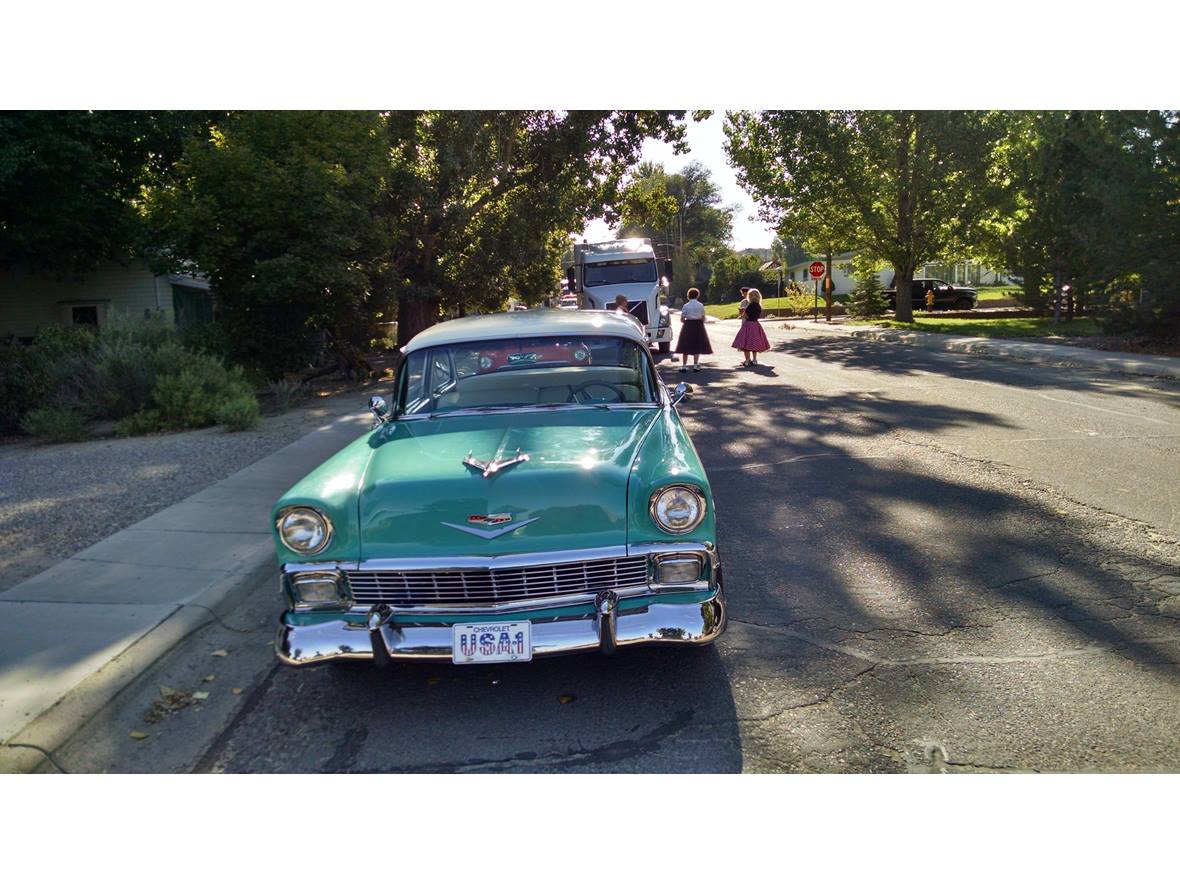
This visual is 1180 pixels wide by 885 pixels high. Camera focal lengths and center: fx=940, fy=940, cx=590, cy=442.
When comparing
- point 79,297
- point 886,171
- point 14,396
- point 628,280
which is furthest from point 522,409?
point 886,171

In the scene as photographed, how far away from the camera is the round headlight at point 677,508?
405 cm

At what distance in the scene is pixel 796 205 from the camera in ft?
117

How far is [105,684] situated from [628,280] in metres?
21.5

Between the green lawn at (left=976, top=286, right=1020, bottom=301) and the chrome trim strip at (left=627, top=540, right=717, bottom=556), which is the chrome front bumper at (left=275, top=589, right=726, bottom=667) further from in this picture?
the green lawn at (left=976, top=286, right=1020, bottom=301)

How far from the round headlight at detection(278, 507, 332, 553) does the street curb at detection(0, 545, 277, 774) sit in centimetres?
109

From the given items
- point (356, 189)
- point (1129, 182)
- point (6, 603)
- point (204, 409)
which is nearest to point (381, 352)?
point (356, 189)

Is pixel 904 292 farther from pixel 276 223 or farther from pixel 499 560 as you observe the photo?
pixel 499 560

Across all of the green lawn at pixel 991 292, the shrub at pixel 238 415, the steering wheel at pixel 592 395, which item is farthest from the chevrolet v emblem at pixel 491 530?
the green lawn at pixel 991 292

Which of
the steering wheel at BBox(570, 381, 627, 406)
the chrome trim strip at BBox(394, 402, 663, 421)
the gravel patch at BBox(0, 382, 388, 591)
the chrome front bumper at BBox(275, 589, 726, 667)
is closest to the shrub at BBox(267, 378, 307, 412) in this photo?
the gravel patch at BBox(0, 382, 388, 591)

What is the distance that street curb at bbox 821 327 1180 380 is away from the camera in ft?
54.9

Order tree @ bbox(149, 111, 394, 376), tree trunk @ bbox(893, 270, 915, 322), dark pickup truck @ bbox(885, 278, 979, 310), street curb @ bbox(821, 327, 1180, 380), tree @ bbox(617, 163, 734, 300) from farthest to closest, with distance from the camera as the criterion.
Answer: tree @ bbox(617, 163, 734, 300) < dark pickup truck @ bbox(885, 278, 979, 310) < tree trunk @ bbox(893, 270, 915, 322) < street curb @ bbox(821, 327, 1180, 380) < tree @ bbox(149, 111, 394, 376)

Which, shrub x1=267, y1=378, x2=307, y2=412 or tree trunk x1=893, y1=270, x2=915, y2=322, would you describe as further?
tree trunk x1=893, y1=270, x2=915, y2=322

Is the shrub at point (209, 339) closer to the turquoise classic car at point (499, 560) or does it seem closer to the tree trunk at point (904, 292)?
the turquoise classic car at point (499, 560)

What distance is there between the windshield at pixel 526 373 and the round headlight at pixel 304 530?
1494 mm
